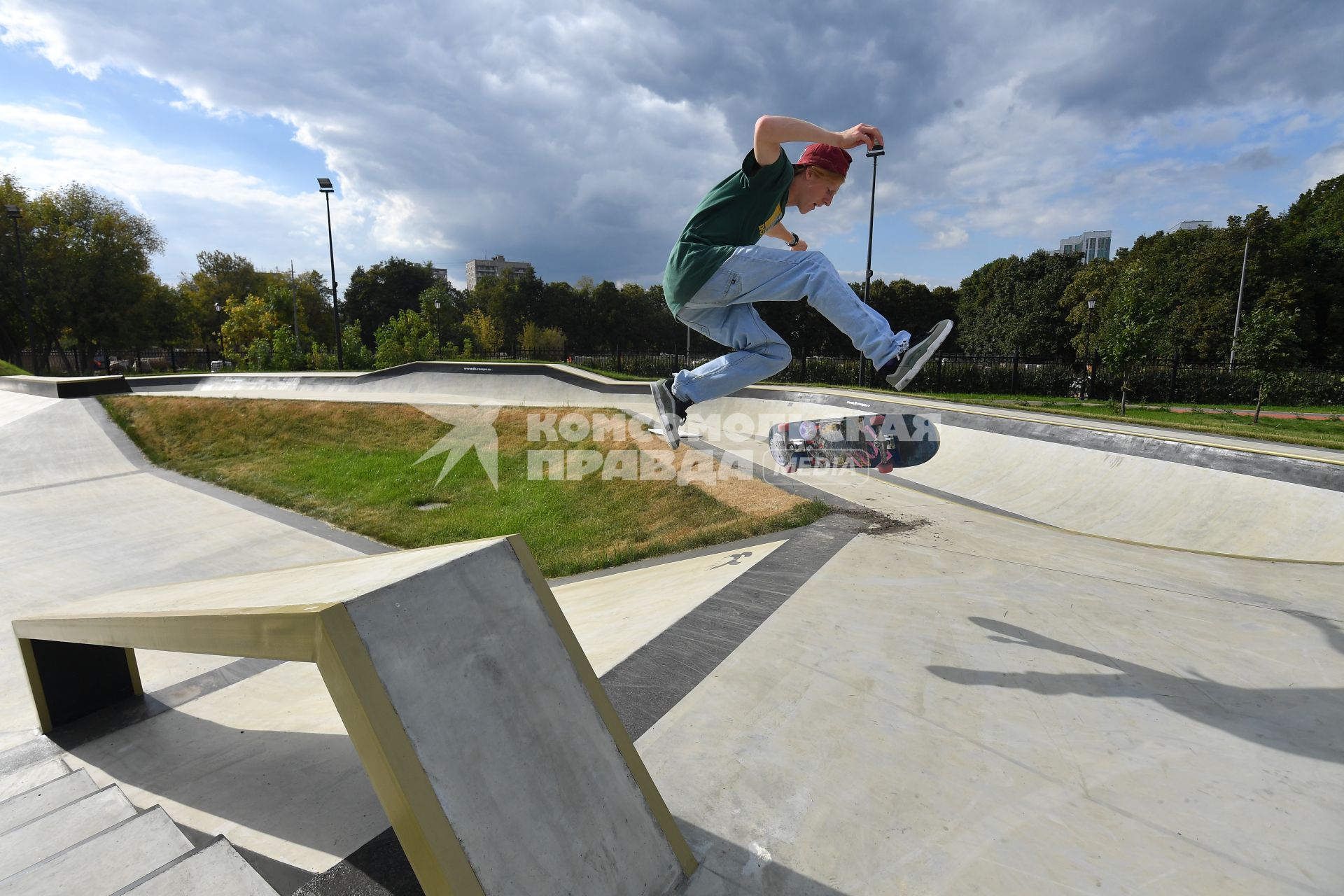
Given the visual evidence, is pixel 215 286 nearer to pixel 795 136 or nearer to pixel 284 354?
pixel 284 354

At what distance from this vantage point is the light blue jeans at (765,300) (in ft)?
11.5

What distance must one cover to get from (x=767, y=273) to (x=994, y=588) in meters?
3.09

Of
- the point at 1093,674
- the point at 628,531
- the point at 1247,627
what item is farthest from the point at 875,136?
the point at 628,531

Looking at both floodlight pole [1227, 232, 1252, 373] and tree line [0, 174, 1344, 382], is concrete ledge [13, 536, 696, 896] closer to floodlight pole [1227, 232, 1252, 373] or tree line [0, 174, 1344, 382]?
tree line [0, 174, 1344, 382]

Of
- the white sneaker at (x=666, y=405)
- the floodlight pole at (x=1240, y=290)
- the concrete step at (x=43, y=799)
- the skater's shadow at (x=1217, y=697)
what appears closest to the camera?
the concrete step at (x=43, y=799)

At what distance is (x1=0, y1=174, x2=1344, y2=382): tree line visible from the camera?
96.9ft

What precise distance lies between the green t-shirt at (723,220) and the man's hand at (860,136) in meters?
0.37

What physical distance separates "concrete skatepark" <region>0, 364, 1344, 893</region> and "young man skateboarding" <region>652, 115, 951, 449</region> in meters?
1.74

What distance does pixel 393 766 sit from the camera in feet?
5.08

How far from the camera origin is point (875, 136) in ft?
11.3

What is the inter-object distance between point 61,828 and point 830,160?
502 cm

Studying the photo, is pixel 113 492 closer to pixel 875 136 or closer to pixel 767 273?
pixel 767 273

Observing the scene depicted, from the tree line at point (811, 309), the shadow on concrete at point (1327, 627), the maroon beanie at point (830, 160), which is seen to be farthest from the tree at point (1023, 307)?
the maroon beanie at point (830, 160)

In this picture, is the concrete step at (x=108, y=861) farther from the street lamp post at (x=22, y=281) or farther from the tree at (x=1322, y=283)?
the tree at (x=1322, y=283)
